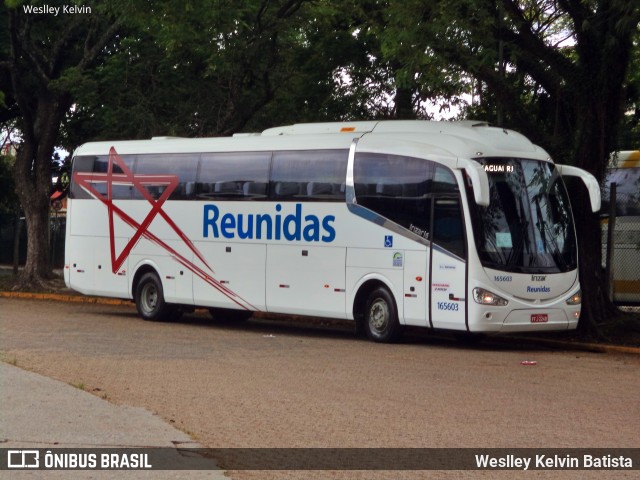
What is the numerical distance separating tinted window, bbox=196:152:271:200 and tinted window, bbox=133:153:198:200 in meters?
0.28

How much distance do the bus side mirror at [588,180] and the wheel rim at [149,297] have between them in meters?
8.91

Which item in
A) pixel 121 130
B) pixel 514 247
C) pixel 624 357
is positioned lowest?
pixel 624 357

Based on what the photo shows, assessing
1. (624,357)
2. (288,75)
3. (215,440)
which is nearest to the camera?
(215,440)

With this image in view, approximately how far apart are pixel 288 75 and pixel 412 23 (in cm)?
1088

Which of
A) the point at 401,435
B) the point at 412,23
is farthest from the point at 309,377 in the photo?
the point at 412,23

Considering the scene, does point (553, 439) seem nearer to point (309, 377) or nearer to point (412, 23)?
point (309, 377)

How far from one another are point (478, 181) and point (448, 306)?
2.06 metres

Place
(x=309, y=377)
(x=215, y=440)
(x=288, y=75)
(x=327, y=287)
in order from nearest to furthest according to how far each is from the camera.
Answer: (x=215, y=440)
(x=309, y=377)
(x=327, y=287)
(x=288, y=75)

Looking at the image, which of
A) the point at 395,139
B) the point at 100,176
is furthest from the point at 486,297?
the point at 100,176

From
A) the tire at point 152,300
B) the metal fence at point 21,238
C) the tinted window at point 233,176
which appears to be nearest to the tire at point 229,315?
the tire at point 152,300

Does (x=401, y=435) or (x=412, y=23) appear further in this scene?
(x=412, y=23)

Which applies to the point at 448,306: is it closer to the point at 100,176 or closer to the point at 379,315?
the point at 379,315

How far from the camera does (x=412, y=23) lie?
1994cm

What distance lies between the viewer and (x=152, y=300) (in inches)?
990
